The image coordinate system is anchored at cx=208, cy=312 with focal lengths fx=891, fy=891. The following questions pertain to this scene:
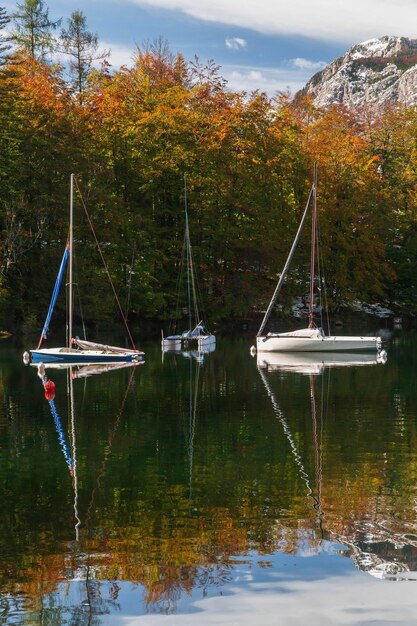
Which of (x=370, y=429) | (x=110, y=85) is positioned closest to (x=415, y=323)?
(x=110, y=85)

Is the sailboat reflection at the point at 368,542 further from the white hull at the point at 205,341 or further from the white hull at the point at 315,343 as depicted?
the white hull at the point at 205,341

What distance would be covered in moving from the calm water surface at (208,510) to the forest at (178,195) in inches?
1232

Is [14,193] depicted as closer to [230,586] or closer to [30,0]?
[30,0]

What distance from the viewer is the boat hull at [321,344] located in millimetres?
46531

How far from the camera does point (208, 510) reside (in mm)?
14117

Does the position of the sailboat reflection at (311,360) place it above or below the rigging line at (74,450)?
above

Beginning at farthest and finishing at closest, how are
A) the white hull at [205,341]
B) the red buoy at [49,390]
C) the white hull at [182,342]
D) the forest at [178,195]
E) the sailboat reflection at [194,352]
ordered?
the forest at [178,195] < the white hull at [205,341] < the white hull at [182,342] < the sailboat reflection at [194,352] < the red buoy at [49,390]

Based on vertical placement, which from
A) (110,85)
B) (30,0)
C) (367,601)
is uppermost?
(30,0)

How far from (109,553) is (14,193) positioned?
46.6m

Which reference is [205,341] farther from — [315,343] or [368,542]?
[368,542]

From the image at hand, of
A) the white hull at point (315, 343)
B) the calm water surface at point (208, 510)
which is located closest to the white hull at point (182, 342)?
the white hull at point (315, 343)

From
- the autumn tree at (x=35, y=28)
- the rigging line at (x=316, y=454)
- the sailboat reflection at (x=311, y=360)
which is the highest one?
the autumn tree at (x=35, y=28)

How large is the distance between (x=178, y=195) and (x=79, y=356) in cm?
2890

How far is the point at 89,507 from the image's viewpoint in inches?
564
